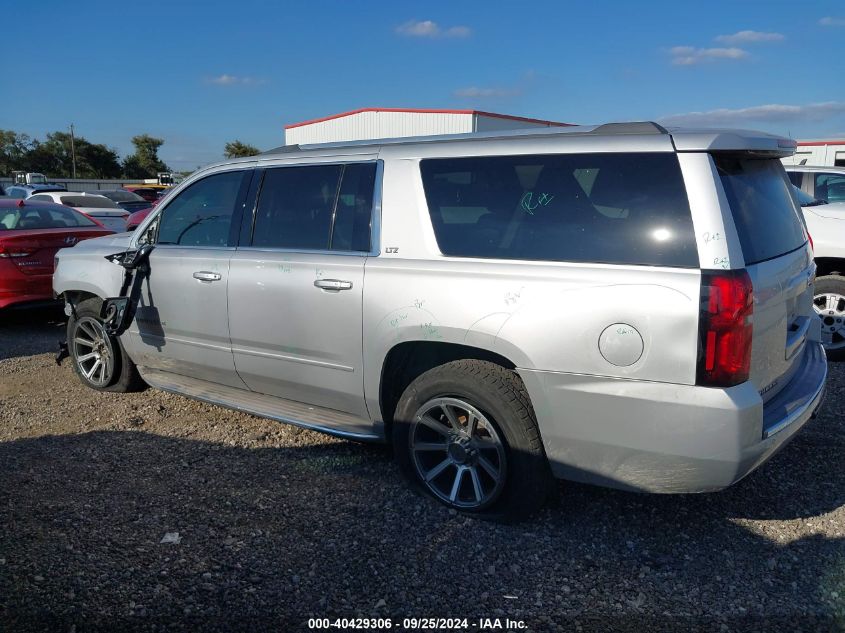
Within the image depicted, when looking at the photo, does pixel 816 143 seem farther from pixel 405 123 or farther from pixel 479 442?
pixel 479 442

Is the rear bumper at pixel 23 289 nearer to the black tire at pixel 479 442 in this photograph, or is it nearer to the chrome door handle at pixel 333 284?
the chrome door handle at pixel 333 284

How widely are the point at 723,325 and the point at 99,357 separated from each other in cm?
477

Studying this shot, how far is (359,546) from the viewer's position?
3240 millimetres

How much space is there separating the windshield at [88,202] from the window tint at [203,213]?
14.4m

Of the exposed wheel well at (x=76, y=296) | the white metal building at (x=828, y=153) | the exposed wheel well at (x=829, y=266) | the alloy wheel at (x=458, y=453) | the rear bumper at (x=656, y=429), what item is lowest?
the alloy wheel at (x=458, y=453)

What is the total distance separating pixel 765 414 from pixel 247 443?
3.12 metres

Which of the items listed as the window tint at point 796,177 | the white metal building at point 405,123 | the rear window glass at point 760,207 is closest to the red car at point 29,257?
the rear window glass at point 760,207

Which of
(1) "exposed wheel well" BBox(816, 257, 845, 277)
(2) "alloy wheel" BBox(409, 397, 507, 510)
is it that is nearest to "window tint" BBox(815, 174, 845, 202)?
(1) "exposed wheel well" BBox(816, 257, 845, 277)

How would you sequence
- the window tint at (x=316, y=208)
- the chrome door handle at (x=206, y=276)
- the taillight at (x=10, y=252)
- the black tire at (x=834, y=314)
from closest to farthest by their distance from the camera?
1. the window tint at (x=316, y=208)
2. the chrome door handle at (x=206, y=276)
3. the black tire at (x=834, y=314)
4. the taillight at (x=10, y=252)

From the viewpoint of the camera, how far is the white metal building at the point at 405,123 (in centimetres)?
2184

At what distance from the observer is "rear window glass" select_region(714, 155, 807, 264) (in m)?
2.89

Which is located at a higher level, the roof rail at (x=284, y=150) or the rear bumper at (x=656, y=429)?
the roof rail at (x=284, y=150)

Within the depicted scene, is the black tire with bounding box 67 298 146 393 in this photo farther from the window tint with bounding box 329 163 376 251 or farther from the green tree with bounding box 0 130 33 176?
the green tree with bounding box 0 130 33 176

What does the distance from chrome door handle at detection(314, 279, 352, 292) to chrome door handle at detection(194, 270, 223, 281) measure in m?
0.86
